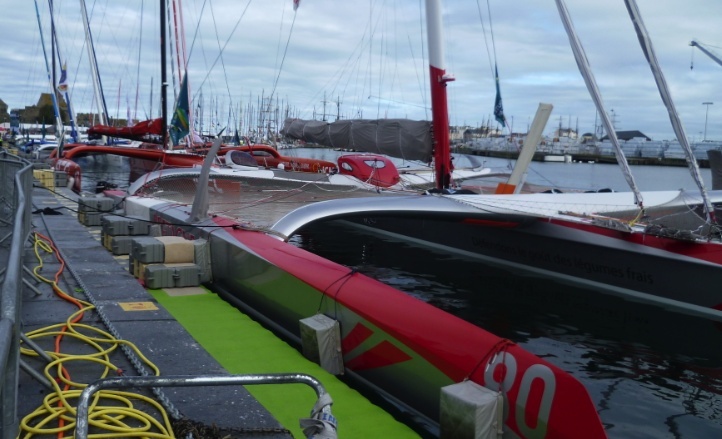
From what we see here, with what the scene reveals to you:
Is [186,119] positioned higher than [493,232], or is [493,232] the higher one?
[186,119]

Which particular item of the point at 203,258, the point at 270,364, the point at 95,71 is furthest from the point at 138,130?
the point at 270,364

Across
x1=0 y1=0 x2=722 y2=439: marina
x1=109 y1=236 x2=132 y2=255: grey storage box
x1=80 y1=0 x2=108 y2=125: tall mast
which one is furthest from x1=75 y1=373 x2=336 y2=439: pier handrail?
x1=80 y1=0 x2=108 y2=125: tall mast

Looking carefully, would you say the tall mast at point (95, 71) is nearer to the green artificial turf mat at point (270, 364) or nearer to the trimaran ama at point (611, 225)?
the trimaran ama at point (611, 225)

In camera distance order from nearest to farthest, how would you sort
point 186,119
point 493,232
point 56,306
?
point 56,306
point 493,232
point 186,119

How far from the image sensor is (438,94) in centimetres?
1122

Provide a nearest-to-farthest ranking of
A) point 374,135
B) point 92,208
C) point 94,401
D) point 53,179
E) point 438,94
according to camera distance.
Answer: point 94,401 < point 438,94 < point 92,208 < point 374,135 < point 53,179

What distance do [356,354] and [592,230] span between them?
4.41 meters

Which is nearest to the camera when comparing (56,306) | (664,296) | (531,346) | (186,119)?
(56,306)

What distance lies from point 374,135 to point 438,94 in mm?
2848

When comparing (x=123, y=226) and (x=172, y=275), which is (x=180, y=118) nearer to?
(x=123, y=226)

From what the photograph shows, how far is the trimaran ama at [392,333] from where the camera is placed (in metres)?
3.94

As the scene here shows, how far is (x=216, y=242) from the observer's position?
810 centimetres

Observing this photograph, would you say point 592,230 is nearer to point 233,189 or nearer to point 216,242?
point 216,242

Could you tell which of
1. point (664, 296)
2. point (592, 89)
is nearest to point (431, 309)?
point (592, 89)
